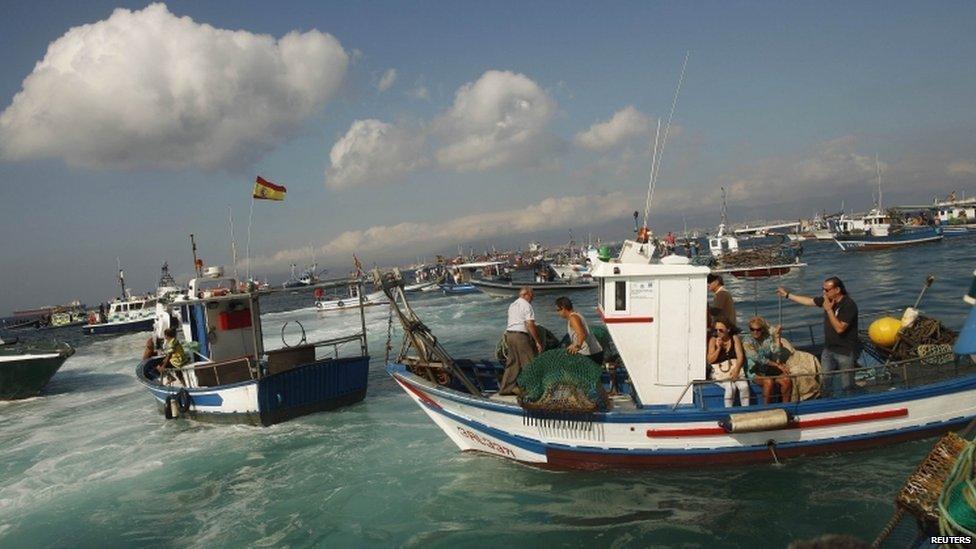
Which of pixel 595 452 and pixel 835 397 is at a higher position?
pixel 835 397

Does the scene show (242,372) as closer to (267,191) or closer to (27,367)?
(267,191)

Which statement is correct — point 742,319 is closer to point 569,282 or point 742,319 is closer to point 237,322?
point 237,322

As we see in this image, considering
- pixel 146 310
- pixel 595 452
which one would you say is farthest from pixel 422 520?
pixel 146 310

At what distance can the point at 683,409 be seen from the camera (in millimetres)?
Result: 8117

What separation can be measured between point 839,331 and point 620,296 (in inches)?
118

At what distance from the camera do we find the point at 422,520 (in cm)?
827

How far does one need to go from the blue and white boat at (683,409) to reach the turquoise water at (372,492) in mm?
408

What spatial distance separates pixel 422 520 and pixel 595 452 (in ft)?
8.81

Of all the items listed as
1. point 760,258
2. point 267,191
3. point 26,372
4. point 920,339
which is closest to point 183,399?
point 267,191

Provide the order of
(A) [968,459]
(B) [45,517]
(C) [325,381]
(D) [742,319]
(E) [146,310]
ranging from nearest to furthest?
1. (A) [968,459]
2. (B) [45,517]
3. (C) [325,381]
4. (D) [742,319]
5. (E) [146,310]

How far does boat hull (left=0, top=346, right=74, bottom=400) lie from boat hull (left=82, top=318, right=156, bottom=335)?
1342 inches

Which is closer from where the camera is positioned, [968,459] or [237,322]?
[968,459]

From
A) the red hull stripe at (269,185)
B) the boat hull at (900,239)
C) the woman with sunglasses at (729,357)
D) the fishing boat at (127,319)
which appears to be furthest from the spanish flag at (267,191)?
the boat hull at (900,239)

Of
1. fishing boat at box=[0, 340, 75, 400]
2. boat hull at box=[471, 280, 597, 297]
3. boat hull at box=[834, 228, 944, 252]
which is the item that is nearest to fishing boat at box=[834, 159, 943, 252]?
boat hull at box=[834, 228, 944, 252]
